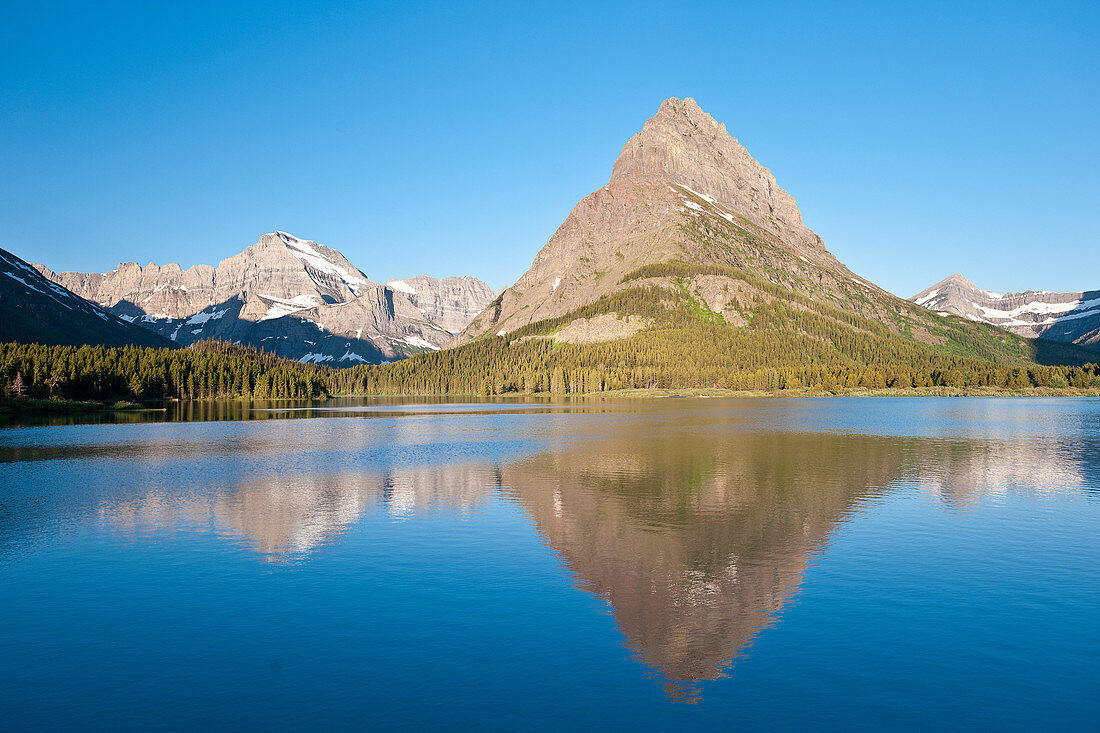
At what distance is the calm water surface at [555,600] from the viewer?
17016 millimetres

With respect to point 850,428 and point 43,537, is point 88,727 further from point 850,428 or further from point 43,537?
point 850,428

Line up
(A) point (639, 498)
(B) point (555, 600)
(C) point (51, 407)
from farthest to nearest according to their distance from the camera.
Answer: (C) point (51, 407) → (A) point (639, 498) → (B) point (555, 600)

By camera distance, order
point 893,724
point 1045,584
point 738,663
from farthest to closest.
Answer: point 1045,584 < point 738,663 < point 893,724

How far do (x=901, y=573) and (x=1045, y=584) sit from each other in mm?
5133

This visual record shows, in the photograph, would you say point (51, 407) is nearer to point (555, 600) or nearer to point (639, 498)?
point (639, 498)

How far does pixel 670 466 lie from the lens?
59062mm

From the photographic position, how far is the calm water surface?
670 inches

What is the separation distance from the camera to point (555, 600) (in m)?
24.6

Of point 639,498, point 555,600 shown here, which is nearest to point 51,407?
point 639,498

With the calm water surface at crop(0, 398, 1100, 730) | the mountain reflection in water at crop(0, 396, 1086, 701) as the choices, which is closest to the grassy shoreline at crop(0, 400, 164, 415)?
the mountain reflection in water at crop(0, 396, 1086, 701)

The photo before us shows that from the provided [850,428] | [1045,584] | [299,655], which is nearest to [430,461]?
[299,655]

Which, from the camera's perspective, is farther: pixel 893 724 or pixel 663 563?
pixel 663 563

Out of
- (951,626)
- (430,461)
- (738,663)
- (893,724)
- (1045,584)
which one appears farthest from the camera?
(430,461)

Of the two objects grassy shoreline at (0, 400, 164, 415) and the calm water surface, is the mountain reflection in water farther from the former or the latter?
grassy shoreline at (0, 400, 164, 415)
